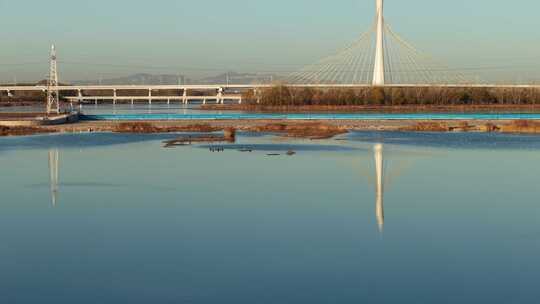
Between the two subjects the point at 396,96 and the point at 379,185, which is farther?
the point at 396,96

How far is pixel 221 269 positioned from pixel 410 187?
652cm

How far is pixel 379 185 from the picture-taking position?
1382cm

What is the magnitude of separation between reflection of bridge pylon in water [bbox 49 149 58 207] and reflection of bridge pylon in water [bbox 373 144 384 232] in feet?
16.0

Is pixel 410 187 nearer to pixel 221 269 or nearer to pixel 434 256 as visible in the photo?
pixel 434 256

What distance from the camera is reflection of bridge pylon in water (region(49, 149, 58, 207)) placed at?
1257 centimetres

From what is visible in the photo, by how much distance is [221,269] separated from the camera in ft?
25.2

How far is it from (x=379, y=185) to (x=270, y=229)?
14.9 feet

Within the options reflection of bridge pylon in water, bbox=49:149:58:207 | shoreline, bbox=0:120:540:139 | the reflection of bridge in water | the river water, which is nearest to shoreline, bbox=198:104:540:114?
shoreline, bbox=0:120:540:139

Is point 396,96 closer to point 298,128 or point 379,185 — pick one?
point 298,128

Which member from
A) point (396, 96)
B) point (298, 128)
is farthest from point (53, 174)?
point (396, 96)

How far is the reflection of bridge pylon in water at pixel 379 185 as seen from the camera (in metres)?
10.5

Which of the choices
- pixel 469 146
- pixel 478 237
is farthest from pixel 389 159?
pixel 478 237

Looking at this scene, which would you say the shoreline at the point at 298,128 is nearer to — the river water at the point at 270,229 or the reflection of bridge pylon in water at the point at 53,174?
the reflection of bridge pylon in water at the point at 53,174

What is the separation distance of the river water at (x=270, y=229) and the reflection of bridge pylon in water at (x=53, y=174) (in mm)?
85
